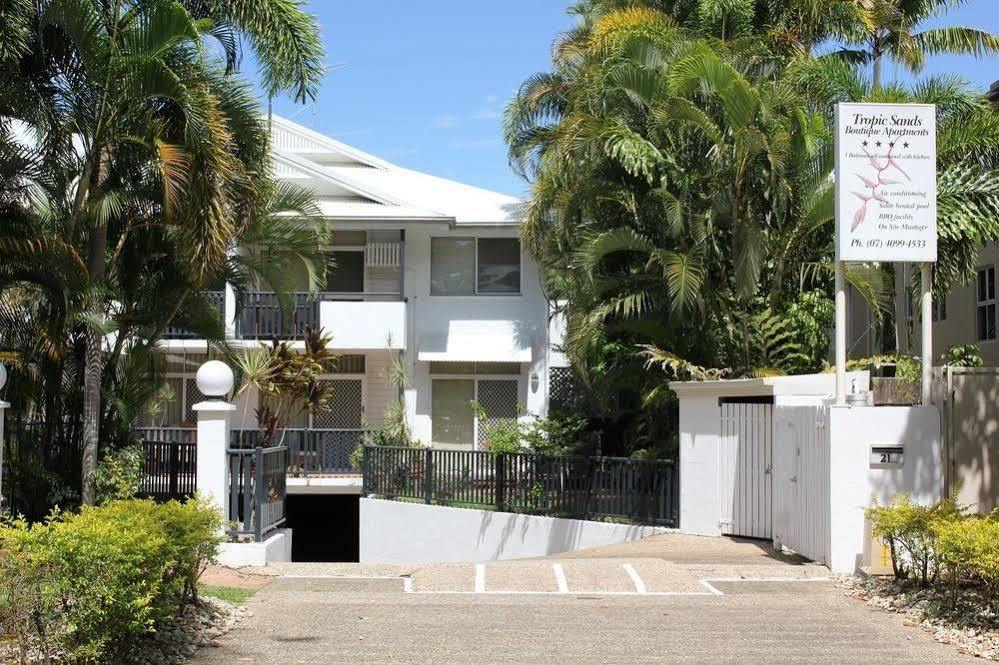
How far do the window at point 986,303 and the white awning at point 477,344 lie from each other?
918 centimetres

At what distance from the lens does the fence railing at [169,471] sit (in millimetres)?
15531

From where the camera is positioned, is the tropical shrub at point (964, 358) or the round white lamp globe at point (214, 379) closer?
the round white lamp globe at point (214, 379)

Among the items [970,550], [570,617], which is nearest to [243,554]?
[570,617]

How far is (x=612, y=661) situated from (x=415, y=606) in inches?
102

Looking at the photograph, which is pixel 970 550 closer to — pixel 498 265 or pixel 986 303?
pixel 986 303

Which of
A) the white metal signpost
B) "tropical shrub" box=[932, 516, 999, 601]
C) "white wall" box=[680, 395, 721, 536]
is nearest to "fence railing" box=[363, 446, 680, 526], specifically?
"white wall" box=[680, 395, 721, 536]

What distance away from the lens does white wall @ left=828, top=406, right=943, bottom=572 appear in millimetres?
12023

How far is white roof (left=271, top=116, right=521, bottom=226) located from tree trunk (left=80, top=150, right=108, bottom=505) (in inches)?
373

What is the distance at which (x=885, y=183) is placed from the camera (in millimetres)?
12484

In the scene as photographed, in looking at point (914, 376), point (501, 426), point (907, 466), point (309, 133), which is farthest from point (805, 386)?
point (309, 133)

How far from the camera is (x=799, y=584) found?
11578 millimetres

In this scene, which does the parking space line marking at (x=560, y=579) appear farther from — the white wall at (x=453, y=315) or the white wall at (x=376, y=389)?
the white wall at (x=376, y=389)

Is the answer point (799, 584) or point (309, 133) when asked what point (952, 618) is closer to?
point (799, 584)

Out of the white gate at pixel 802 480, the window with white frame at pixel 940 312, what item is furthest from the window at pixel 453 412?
the white gate at pixel 802 480
